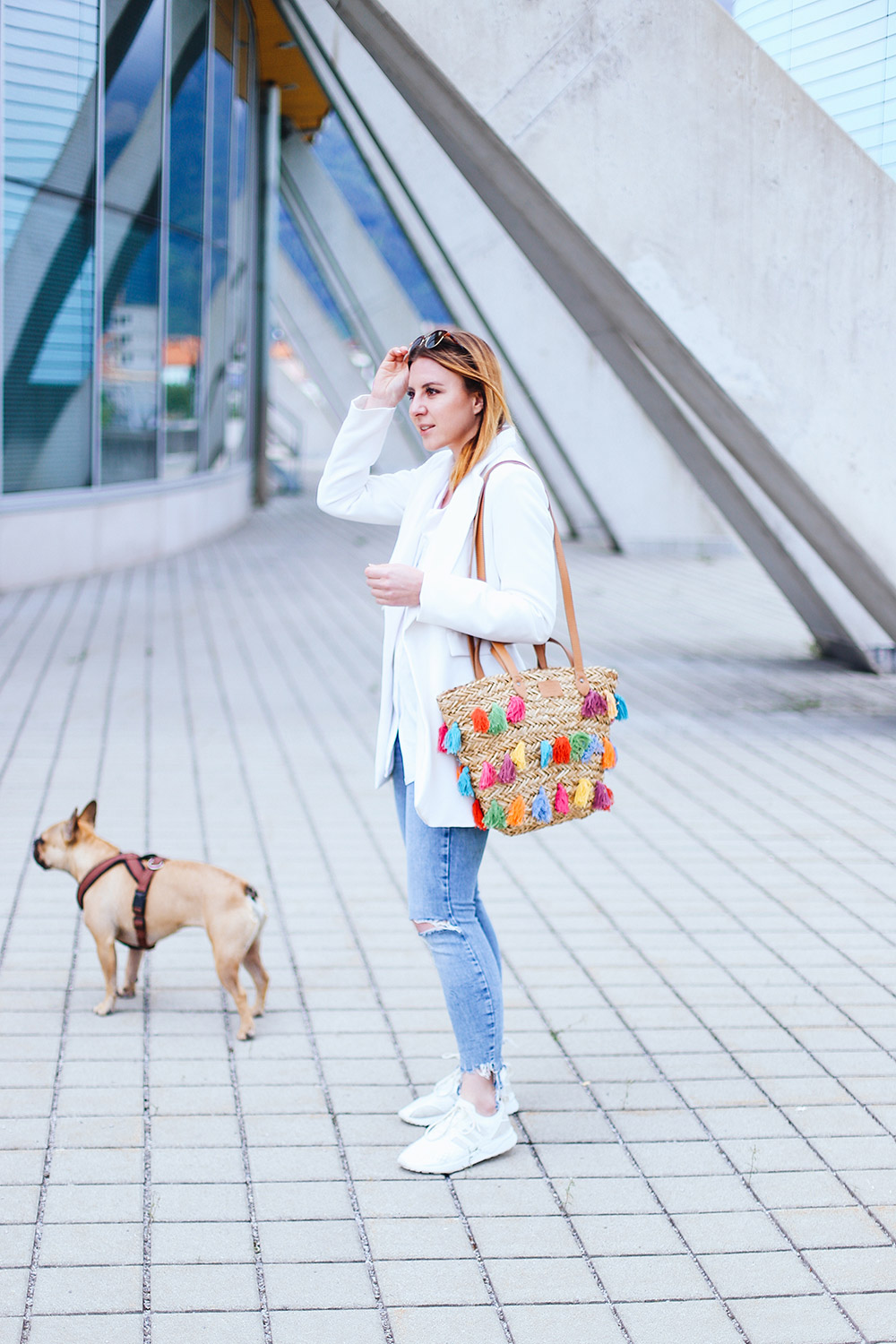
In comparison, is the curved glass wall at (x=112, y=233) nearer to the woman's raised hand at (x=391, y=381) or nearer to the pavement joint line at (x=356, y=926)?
the pavement joint line at (x=356, y=926)

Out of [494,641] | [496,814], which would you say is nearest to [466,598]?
[494,641]

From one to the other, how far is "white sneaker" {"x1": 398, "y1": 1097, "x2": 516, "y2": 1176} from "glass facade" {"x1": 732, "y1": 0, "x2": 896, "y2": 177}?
213 inches

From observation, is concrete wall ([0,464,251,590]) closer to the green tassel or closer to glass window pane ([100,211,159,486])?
glass window pane ([100,211,159,486])

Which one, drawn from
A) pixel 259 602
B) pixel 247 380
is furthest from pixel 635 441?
pixel 247 380


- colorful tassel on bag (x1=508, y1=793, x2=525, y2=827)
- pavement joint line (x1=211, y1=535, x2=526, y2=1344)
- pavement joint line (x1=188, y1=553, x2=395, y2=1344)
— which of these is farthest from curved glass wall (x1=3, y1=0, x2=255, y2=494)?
colorful tassel on bag (x1=508, y1=793, x2=525, y2=827)

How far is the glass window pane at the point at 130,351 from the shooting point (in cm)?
1375

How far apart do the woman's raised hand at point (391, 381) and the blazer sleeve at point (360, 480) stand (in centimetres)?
4

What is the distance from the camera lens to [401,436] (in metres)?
26.1

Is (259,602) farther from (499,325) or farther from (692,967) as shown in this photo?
(692,967)

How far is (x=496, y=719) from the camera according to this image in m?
2.98

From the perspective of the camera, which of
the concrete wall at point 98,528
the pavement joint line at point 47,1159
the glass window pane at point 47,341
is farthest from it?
the concrete wall at point 98,528

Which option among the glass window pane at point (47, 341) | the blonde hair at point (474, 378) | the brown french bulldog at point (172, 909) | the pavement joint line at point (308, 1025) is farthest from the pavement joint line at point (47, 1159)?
the glass window pane at point (47, 341)

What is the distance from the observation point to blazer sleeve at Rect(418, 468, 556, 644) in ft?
9.78

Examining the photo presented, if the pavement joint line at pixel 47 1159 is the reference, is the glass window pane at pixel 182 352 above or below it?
above
